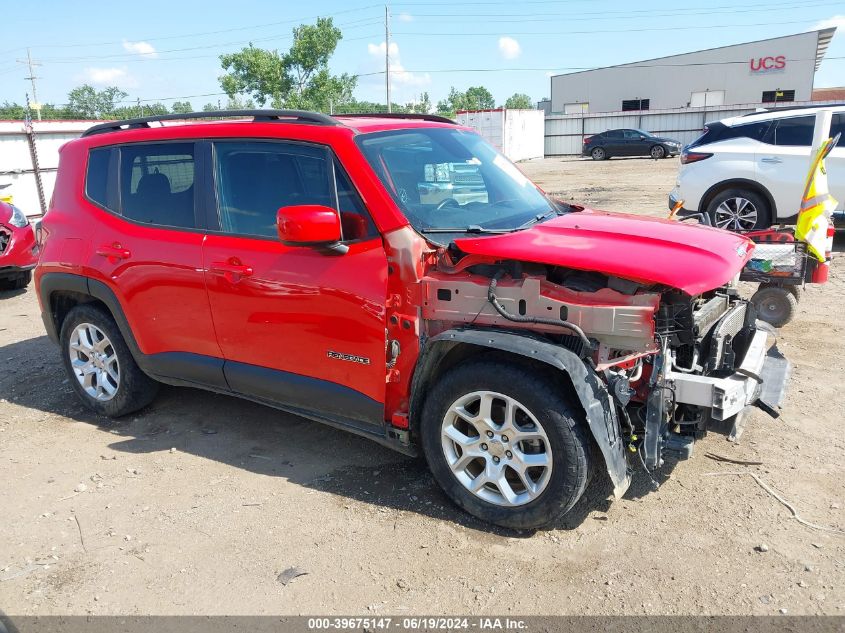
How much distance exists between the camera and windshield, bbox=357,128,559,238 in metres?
3.59

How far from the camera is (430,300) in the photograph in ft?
11.1

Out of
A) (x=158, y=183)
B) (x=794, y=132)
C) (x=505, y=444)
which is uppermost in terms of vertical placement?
(x=794, y=132)

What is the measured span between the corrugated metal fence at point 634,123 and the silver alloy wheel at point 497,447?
1400 inches

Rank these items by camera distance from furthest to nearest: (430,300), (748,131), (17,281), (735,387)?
1. (748,131)
2. (17,281)
3. (430,300)
4. (735,387)

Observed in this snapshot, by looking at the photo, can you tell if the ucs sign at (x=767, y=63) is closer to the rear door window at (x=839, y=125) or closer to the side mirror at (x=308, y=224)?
the rear door window at (x=839, y=125)

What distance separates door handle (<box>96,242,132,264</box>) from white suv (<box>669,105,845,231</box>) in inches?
314

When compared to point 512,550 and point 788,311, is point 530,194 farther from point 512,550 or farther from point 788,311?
point 788,311

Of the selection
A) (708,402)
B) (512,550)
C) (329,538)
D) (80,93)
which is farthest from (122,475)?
(80,93)

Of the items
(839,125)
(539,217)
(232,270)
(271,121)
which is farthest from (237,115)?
(839,125)

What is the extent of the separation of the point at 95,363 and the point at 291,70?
5317cm

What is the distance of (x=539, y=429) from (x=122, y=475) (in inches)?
102

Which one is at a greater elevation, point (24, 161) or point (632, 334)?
point (24, 161)

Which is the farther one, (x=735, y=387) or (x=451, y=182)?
(x=451, y=182)

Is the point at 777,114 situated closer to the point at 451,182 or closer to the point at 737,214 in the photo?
the point at 737,214
